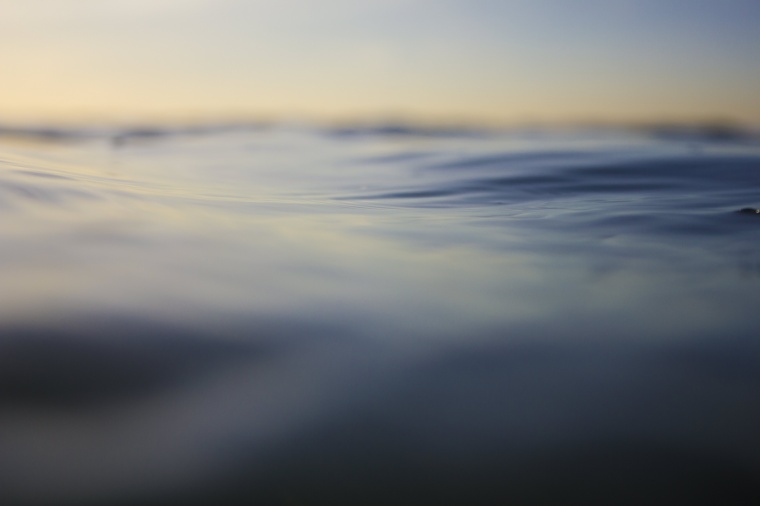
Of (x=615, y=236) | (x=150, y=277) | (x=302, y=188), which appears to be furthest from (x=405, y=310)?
(x=302, y=188)

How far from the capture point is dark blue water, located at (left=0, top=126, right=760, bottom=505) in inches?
42.8

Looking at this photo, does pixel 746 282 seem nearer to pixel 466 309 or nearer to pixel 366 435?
pixel 466 309

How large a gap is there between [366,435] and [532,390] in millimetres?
427

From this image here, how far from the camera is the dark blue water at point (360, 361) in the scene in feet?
3.57

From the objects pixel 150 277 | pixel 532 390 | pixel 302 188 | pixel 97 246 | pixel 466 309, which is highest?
pixel 302 188

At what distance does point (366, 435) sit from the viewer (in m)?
1.21

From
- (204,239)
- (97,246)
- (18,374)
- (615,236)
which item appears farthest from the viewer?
(615,236)

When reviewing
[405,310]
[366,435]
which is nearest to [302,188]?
[405,310]

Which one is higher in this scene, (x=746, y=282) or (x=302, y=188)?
(x=302, y=188)

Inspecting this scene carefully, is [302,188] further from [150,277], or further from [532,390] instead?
[532,390]

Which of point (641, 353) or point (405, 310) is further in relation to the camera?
point (405, 310)

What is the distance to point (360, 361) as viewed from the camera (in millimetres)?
1507

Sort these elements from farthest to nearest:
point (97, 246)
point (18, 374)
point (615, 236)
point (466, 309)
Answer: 1. point (615, 236)
2. point (97, 246)
3. point (466, 309)
4. point (18, 374)

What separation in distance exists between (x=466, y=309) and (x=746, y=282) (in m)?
1.17
